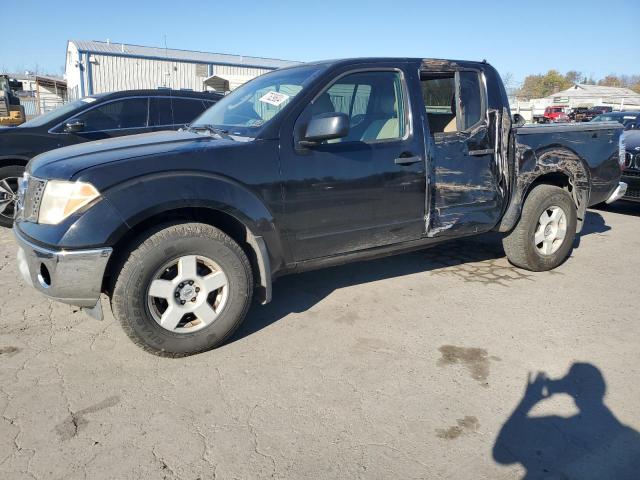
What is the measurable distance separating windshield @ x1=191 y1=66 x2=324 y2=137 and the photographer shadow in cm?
237

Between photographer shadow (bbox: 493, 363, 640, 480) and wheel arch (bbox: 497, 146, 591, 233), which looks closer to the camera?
photographer shadow (bbox: 493, 363, 640, 480)

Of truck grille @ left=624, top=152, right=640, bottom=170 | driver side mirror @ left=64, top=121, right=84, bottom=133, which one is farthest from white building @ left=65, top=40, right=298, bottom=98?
truck grille @ left=624, top=152, right=640, bottom=170

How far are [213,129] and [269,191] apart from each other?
819mm

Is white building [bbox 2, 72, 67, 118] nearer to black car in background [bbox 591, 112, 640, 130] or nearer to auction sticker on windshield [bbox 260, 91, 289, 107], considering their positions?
black car in background [bbox 591, 112, 640, 130]

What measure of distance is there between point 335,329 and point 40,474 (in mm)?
2030

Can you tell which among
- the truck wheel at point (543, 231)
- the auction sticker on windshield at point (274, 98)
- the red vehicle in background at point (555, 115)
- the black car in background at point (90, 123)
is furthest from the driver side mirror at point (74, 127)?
the red vehicle in background at point (555, 115)

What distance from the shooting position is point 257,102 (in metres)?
3.73

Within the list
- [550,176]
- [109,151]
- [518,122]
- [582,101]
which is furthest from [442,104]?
[582,101]

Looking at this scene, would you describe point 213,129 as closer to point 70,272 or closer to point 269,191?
point 269,191

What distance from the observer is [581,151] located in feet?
16.3

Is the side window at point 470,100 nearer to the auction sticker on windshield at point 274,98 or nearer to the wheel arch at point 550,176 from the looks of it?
the wheel arch at point 550,176

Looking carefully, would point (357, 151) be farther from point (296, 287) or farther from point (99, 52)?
point (99, 52)

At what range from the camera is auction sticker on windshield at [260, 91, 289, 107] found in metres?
3.47

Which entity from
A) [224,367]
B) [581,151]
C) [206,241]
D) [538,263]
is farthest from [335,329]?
[581,151]
